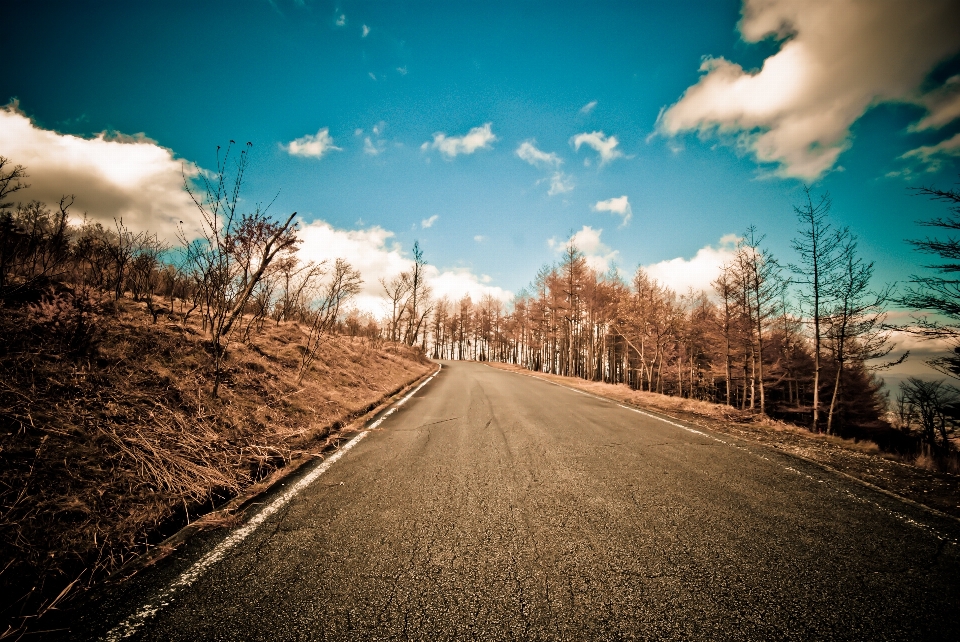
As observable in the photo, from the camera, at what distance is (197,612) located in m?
1.62

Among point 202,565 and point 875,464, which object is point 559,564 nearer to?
point 202,565

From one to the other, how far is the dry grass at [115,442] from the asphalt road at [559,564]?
444mm

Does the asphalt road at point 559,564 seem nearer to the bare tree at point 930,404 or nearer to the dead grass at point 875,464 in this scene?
the dead grass at point 875,464

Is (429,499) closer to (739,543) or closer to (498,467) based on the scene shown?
(498,467)

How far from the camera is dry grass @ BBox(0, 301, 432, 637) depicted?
1906 mm

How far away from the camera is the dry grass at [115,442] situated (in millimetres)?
1906

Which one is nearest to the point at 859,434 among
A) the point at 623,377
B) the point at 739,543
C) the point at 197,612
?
the point at 623,377

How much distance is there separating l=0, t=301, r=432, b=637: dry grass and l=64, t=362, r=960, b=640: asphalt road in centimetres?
44

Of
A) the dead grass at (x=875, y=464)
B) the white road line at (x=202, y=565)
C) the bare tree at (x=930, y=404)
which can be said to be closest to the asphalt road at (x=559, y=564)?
the white road line at (x=202, y=565)

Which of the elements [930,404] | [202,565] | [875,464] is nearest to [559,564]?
[202,565]

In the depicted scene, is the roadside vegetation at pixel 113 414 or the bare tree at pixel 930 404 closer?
the roadside vegetation at pixel 113 414

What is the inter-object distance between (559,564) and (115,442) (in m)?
3.75

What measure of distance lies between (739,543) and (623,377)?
122 ft

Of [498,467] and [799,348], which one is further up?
[799,348]
